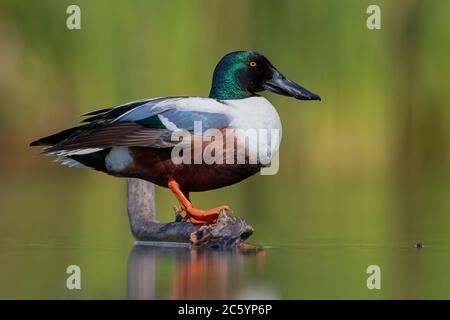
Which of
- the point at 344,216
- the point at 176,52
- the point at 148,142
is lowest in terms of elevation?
the point at 344,216

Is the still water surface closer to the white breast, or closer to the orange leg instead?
the orange leg

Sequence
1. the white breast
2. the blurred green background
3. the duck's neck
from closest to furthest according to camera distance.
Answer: the white breast → the duck's neck → the blurred green background

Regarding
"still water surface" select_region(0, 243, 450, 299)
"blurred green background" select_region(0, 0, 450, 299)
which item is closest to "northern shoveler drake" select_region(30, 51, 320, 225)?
"still water surface" select_region(0, 243, 450, 299)

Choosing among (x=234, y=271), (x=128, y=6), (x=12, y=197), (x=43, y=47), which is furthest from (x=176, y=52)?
(x=234, y=271)

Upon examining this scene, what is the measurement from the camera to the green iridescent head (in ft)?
22.0

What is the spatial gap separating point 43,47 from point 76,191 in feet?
4.06

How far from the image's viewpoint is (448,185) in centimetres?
977

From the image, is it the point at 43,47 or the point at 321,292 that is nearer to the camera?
the point at 321,292

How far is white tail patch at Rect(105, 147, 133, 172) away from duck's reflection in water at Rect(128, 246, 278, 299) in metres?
0.51

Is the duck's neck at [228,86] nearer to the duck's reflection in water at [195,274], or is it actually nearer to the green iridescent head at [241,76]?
the green iridescent head at [241,76]

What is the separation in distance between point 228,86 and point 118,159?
0.81 m

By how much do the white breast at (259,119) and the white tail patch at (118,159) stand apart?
0.59 meters

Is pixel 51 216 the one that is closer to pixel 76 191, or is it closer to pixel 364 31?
pixel 76 191

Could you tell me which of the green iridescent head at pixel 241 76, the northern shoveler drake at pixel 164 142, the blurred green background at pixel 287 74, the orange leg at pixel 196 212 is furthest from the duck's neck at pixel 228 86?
the blurred green background at pixel 287 74
